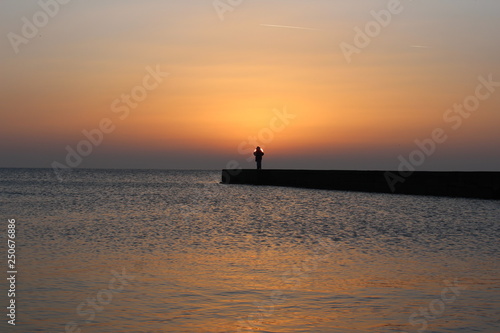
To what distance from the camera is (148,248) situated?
15922 millimetres

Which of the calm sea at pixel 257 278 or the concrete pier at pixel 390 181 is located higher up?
the concrete pier at pixel 390 181

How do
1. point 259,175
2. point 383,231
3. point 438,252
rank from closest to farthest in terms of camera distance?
point 438,252 → point 383,231 → point 259,175

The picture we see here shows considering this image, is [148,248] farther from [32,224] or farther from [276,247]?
[32,224]

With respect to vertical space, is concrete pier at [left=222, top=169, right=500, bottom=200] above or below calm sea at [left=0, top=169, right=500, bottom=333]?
above

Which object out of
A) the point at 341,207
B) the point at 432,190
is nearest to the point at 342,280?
the point at 341,207

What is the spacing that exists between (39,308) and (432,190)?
3450 centimetres

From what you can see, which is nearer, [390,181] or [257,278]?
[257,278]

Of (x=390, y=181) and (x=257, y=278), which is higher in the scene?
(x=390, y=181)

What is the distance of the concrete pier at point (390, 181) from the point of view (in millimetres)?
35438

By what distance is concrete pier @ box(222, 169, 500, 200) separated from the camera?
35.4 metres

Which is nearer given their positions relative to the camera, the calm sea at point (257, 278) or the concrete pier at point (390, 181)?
the calm sea at point (257, 278)

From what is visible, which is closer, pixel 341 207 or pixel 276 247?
pixel 276 247

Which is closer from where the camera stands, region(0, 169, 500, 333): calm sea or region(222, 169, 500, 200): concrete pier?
region(0, 169, 500, 333): calm sea

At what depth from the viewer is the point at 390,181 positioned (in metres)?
45.1
